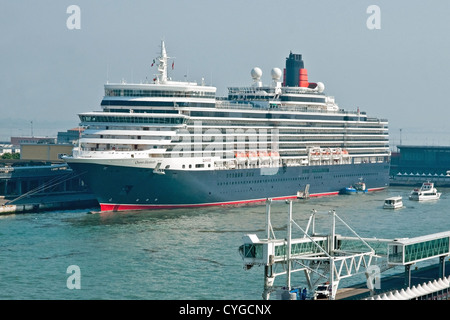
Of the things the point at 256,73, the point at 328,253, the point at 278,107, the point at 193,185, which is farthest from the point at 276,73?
the point at 328,253

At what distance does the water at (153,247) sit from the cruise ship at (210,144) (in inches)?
82.1

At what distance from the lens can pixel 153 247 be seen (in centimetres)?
4425

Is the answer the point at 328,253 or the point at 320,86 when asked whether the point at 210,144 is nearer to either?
the point at 320,86

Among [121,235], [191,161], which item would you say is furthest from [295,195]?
[121,235]

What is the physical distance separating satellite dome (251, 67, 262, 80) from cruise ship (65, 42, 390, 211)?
158mm

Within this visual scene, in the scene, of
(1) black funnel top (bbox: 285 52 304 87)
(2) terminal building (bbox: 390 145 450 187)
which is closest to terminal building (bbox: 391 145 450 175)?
(2) terminal building (bbox: 390 145 450 187)

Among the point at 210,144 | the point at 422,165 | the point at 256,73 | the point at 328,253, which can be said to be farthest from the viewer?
the point at 422,165

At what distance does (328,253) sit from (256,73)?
50.8 meters

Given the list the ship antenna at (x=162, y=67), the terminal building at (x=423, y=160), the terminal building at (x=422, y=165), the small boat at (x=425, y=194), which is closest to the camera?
the ship antenna at (x=162, y=67)

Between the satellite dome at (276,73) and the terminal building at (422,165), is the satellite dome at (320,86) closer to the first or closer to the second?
the satellite dome at (276,73)

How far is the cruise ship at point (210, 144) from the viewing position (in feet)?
193

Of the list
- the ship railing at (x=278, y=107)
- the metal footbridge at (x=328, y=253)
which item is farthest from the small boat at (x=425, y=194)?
the metal footbridge at (x=328, y=253)

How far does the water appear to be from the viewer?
34062mm

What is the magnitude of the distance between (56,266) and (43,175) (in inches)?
1286
